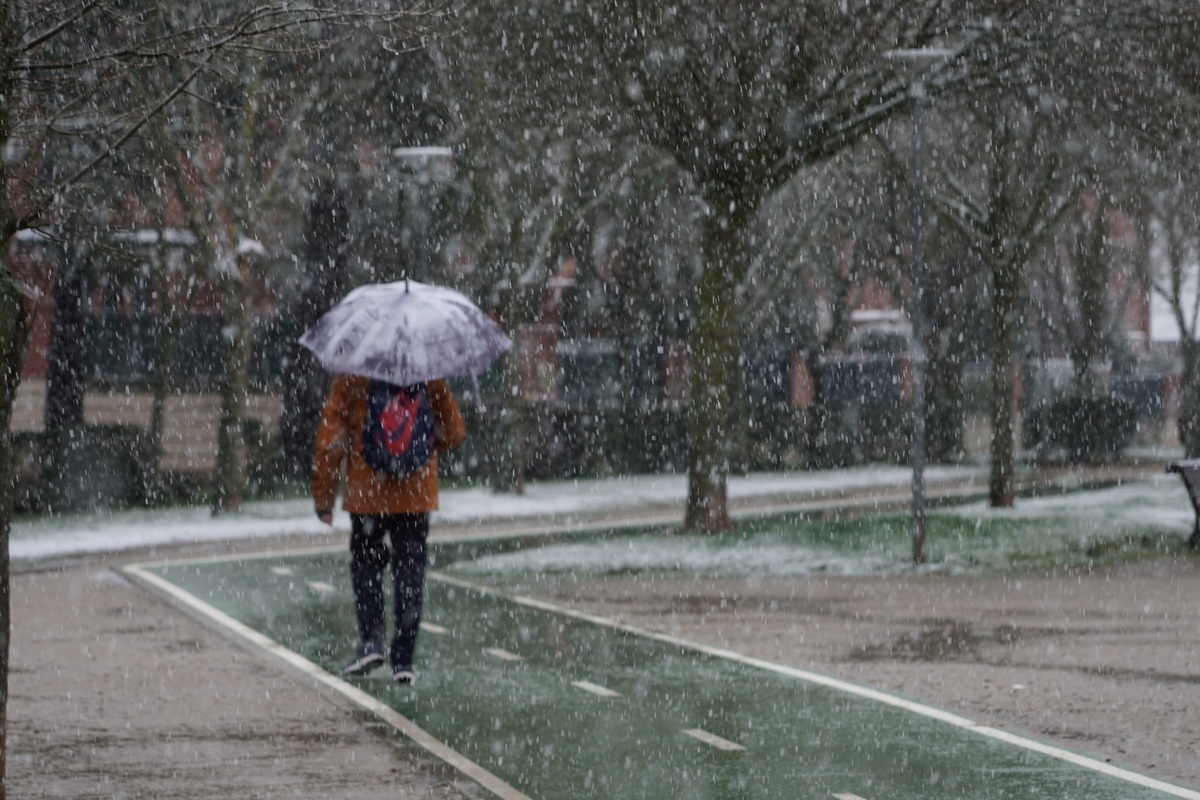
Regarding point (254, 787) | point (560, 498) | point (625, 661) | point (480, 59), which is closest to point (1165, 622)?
point (625, 661)

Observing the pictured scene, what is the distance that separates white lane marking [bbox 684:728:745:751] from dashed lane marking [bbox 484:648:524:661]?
2.57 metres

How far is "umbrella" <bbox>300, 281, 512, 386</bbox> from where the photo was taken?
8.83 meters

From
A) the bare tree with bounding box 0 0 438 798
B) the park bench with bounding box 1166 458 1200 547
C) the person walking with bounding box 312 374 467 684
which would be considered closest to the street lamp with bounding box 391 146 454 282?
the park bench with bounding box 1166 458 1200 547

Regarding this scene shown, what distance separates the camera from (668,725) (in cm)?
842

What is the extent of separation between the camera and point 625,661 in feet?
34.7

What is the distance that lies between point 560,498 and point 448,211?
630 centimetres

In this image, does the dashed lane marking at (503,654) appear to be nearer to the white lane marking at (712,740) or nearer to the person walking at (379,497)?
the person walking at (379,497)

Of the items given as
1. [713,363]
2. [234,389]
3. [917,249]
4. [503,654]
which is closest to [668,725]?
[503,654]

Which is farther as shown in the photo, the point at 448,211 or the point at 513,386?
the point at 448,211

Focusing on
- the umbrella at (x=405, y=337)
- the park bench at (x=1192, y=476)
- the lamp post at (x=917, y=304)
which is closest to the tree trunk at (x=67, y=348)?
the lamp post at (x=917, y=304)

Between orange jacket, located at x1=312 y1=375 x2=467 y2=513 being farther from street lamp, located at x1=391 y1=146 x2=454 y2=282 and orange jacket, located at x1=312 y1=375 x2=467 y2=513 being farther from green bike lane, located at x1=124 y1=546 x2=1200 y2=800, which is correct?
street lamp, located at x1=391 y1=146 x2=454 y2=282

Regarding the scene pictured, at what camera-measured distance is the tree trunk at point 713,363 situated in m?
19.6

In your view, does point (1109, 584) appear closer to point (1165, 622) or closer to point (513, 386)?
point (1165, 622)

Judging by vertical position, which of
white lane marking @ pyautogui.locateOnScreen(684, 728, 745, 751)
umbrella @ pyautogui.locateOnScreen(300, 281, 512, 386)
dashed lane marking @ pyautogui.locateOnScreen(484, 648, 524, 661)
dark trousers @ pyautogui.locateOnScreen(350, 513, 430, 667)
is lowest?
dashed lane marking @ pyautogui.locateOnScreen(484, 648, 524, 661)
